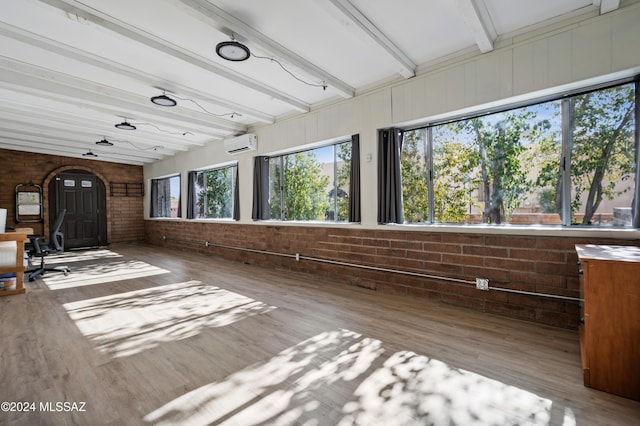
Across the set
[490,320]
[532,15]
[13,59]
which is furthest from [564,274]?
[13,59]

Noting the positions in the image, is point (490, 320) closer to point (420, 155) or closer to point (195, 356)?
point (420, 155)

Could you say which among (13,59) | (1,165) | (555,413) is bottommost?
(555,413)

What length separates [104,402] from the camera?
1788 millimetres

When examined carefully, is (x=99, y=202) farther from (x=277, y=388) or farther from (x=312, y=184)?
(x=277, y=388)

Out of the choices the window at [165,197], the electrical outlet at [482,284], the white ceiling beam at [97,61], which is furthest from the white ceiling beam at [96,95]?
the electrical outlet at [482,284]

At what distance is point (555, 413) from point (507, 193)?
2.26m

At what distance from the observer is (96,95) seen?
13.9 feet

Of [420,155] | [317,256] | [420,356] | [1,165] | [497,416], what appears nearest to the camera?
[497,416]

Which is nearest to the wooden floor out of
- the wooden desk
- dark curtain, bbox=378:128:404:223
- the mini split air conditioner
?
the wooden desk

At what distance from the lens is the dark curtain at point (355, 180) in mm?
4395

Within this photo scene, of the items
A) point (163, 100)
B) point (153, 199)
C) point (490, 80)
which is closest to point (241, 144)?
point (163, 100)

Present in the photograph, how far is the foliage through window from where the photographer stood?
7.15m

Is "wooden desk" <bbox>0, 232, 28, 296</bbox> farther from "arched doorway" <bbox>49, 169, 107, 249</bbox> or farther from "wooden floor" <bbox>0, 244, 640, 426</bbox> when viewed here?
"arched doorway" <bbox>49, 169, 107, 249</bbox>

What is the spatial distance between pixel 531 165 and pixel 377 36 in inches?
83.2
